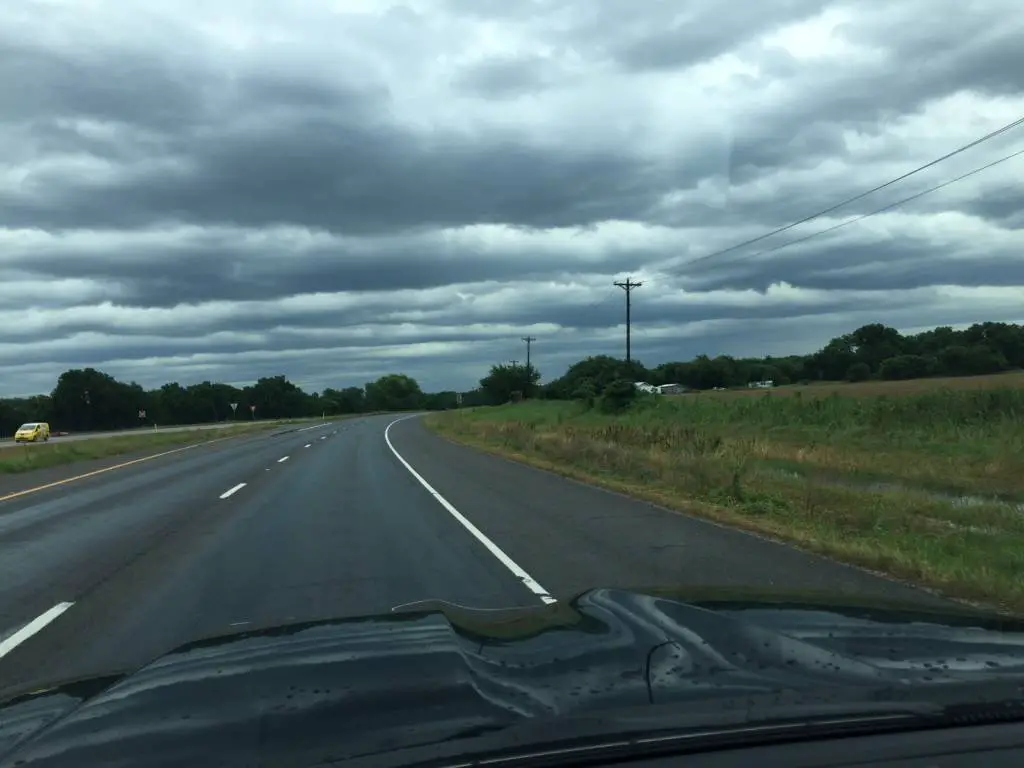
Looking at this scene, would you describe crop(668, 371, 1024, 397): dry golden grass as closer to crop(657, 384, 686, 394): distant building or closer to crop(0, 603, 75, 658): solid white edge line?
crop(0, 603, 75, 658): solid white edge line

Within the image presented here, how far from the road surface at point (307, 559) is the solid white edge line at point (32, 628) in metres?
0.02

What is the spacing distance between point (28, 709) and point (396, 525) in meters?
10.1

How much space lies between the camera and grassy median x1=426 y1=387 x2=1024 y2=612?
10656mm

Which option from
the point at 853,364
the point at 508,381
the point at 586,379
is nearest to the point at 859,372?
the point at 853,364

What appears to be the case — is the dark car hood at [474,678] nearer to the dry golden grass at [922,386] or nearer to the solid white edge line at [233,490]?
the solid white edge line at [233,490]

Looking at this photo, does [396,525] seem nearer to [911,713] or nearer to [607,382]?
[911,713]

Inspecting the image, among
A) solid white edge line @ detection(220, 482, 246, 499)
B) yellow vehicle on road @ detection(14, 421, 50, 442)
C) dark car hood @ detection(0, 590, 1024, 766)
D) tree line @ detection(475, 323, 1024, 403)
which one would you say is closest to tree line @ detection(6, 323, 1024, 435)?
tree line @ detection(475, 323, 1024, 403)

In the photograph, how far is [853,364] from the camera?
86.2m

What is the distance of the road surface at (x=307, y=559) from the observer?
784 centimetres

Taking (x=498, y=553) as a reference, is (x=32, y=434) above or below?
above

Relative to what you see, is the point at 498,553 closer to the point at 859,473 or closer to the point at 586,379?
the point at 859,473

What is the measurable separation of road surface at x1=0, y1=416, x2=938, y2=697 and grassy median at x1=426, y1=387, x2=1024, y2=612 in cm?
98

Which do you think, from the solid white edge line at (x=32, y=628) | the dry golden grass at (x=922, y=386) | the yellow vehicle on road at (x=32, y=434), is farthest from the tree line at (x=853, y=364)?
the solid white edge line at (x=32, y=628)

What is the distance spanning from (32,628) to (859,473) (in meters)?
19.9
